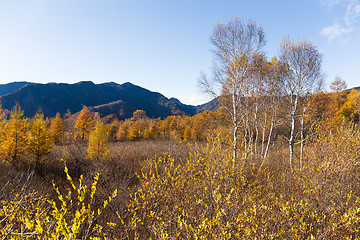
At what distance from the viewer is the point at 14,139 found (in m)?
12.1

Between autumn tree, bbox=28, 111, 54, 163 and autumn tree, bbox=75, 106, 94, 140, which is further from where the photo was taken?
autumn tree, bbox=75, 106, 94, 140

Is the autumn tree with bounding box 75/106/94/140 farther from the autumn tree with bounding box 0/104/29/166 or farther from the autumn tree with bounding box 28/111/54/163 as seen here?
the autumn tree with bounding box 0/104/29/166

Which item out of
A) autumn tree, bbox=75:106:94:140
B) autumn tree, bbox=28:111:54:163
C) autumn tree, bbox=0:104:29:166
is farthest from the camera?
autumn tree, bbox=75:106:94:140

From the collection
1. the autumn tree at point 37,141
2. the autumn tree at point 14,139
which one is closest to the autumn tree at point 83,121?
the autumn tree at point 37,141

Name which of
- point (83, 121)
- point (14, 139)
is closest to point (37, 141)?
point (14, 139)

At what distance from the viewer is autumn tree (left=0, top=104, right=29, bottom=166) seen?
11922mm

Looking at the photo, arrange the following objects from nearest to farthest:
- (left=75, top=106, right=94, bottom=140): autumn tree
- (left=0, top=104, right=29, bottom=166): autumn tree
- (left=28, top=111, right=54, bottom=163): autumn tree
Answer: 1. (left=0, top=104, right=29, bottom=166): autumn tree
2. (left=28, top=111, right=54, bottom=163): autumn tree
3. (left=75, top=106, right=94, bottom=140): autumn tree

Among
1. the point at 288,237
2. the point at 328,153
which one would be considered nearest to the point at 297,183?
the point at 328,153

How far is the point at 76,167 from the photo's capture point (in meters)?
13.2

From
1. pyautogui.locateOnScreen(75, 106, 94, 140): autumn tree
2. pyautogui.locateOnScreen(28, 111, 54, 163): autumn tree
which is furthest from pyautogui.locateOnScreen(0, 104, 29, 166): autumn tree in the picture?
pyautogui.locateOnScreen(75, 106, 94, 140): autumn tree

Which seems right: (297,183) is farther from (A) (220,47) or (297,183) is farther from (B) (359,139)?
(A) (220,47)

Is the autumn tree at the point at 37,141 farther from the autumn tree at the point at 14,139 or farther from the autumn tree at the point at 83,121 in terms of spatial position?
the autumn tree at the point at 83,121

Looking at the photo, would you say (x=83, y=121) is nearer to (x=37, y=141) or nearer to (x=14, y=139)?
(x=37, y=141)

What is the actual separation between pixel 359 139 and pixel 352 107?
34999 mm
